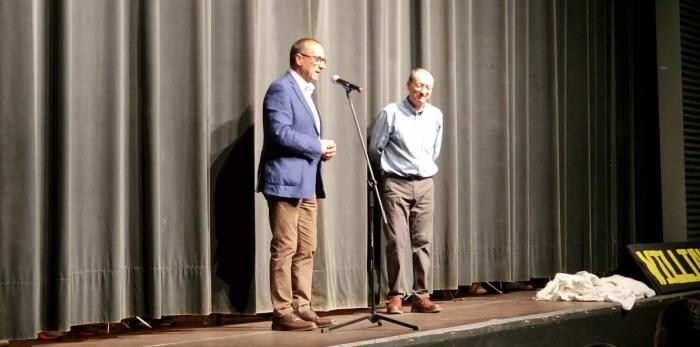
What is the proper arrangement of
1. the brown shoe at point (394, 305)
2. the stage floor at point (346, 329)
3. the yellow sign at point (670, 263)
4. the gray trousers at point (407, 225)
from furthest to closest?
the yellow sign at point (670, 263), the gray trousers at point (407, 225), the brown shoe at point (394, 305), the stage floor at point (346, 329)

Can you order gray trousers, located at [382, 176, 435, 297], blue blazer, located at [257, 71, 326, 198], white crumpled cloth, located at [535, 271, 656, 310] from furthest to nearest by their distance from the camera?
white crumpled cloth, located at [535, 271, 656, 310], gray trousers, located at [382, 176, 435, 297], blue blazer, located at [257, 71, 326, 198]

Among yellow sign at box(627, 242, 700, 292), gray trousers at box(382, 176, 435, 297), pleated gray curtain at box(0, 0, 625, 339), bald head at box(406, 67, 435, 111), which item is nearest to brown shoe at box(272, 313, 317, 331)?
pleated gray curtain at box(0, 0, 625, 339)

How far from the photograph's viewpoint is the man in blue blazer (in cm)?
401

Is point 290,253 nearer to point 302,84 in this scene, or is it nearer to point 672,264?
point 302,84

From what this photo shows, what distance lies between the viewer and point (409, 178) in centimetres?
488

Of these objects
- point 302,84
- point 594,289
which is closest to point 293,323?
point 302,84

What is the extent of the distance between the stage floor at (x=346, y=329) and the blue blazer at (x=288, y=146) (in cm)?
70

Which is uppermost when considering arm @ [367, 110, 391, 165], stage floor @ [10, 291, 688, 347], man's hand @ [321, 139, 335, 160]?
arm @ [367, 110, 391, 165]

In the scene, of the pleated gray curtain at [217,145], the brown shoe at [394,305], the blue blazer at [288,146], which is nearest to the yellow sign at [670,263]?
the pleated gray curtain at [217,145]

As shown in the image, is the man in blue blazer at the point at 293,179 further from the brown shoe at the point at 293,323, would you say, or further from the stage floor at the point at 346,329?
the stage floor at the point at 346,329

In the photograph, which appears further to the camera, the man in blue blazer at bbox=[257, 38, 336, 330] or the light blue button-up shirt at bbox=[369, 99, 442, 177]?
the light blue button-up shirt at bbox=[369, 99, 442, 177]

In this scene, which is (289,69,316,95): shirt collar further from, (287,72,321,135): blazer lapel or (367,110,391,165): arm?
(367,110,391,165): arm

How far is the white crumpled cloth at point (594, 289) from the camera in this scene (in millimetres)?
5258

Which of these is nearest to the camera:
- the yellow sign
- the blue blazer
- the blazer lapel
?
the blue blazer
